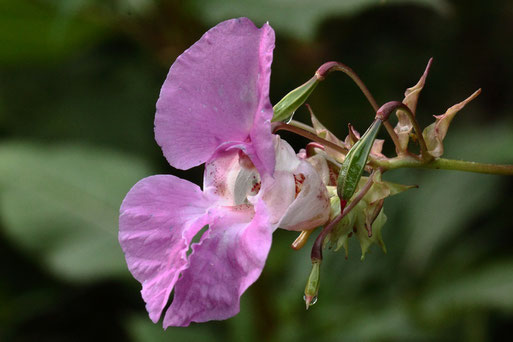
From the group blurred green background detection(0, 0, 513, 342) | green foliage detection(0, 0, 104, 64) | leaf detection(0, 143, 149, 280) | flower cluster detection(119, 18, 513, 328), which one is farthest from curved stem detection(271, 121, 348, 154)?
green foliage detection(0, 0, 104, 64)

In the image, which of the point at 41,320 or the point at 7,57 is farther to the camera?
the point at 41,320

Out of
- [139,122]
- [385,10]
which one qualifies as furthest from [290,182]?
[139,122]

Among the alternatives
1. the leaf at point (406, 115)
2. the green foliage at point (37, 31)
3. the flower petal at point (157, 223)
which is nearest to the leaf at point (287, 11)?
the green foliage at point (37, 31)

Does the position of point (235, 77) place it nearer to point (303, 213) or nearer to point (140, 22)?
point (303, 213)

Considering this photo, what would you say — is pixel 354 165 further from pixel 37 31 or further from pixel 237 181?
pixel 37 31

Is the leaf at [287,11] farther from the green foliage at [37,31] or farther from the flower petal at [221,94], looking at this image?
the flower petal at [221,94]

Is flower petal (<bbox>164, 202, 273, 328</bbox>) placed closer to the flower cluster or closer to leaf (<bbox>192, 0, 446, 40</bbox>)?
the flower cluster

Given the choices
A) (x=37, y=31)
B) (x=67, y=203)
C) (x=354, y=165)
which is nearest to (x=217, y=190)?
(x=354, y=165)
